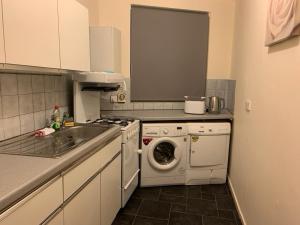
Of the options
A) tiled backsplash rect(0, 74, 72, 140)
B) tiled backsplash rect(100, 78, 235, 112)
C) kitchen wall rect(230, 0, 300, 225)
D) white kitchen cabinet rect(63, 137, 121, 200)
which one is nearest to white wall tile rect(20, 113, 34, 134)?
tiled backsplash rect(0, 74, 72, 140)

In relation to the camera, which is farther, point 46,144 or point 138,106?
point 138,106

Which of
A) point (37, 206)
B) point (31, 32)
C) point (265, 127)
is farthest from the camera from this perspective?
point (265, 127)

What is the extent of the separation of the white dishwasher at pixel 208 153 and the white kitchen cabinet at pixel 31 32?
1.77 meters

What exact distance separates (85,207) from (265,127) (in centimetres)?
135

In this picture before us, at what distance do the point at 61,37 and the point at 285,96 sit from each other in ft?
4.82

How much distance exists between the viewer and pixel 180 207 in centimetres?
238

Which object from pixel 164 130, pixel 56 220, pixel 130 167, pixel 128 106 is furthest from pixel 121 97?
pixel 56 220

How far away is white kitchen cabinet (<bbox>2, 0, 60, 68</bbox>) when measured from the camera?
Answer: 1.14 meters

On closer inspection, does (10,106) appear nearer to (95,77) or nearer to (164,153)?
(95,77)

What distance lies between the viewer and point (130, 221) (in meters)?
2.14

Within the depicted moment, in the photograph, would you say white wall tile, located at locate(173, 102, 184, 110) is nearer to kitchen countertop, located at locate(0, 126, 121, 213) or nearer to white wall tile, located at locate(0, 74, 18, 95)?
kitchen countertop, located at locate(0, 126, 121, 213)

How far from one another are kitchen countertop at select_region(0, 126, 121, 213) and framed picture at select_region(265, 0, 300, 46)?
1352 mm

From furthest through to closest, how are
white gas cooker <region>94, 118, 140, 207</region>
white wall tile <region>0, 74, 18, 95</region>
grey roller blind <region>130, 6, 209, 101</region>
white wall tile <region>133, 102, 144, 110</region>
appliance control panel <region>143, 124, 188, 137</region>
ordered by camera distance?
white wall tile <region>133, 102, 144, 110</region>, grey roller blind <region>130, 6, 209, 101</region>, appliance control panel <region>143, 124, 188, 137</region>, white gas cooker <region>94, 118, 140, 207</region>, white wall tile <region>0, 74, 18, 95</region>

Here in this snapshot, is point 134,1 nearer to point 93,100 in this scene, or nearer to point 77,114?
point 93,100
